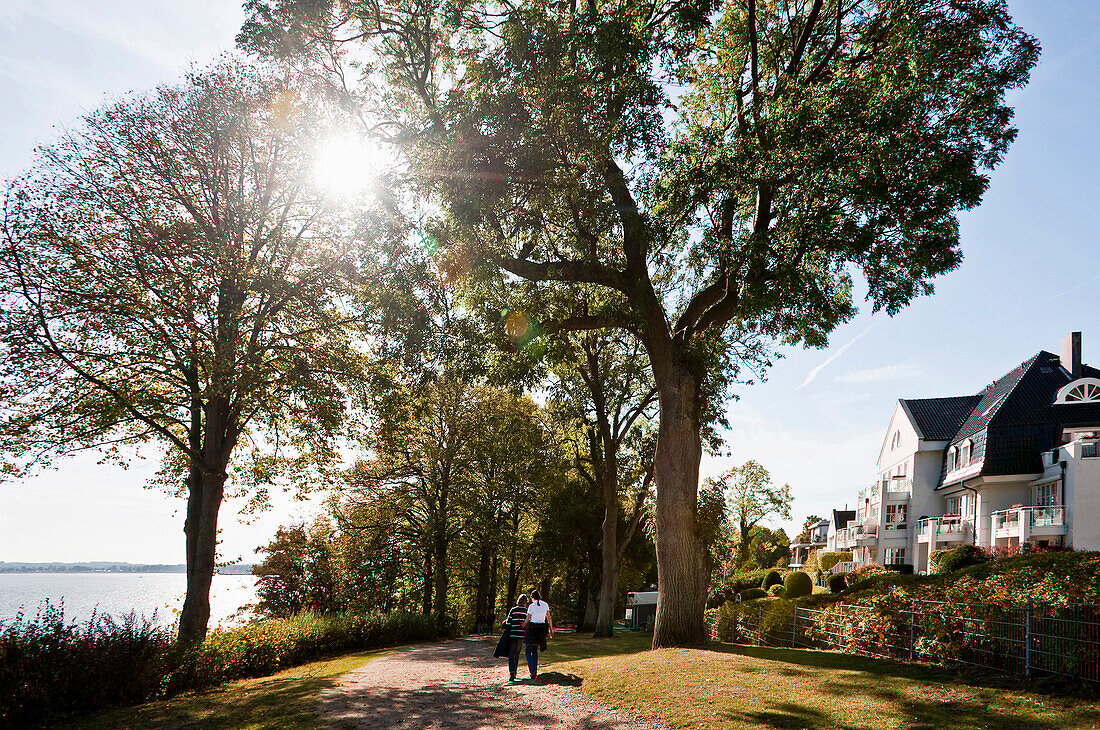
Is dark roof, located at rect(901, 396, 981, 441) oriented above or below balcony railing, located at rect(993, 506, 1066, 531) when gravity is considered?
above

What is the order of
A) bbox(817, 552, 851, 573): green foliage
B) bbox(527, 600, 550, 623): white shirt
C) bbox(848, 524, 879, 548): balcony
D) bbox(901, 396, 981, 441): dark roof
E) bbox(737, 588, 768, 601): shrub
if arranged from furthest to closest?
bbox(817, 552, 851, 573): green foliage, bbox(848, 524, 879, 548): balcony, bbox(901, 396, 981, 441): dark roof, bbox(737, 588, 768, 601): shrub, bbox(527, 600, 550, 623): white shirt

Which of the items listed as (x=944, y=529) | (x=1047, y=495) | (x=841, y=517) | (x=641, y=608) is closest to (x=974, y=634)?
(x=1047, y=495)

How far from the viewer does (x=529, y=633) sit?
1427cm

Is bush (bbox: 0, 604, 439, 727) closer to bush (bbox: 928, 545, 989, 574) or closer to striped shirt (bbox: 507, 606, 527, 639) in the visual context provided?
striped shirt (bbox: 507, 606, 527, 639)

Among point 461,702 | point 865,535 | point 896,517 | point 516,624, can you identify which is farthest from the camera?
point 865,535

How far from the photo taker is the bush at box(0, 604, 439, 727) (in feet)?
37.6

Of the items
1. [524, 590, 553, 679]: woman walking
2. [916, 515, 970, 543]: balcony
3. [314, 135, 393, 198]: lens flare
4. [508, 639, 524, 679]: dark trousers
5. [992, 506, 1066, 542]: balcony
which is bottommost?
[508, 639, 524, 679]: dark trousers

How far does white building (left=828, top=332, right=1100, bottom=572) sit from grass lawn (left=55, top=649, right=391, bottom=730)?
107 ft

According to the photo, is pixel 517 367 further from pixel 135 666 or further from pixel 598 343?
pixel 135 666

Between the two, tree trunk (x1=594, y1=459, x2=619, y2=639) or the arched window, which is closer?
tree trunk (x1=594, y1=459, x2=619, y2=639)

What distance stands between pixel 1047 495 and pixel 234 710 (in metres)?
36.6

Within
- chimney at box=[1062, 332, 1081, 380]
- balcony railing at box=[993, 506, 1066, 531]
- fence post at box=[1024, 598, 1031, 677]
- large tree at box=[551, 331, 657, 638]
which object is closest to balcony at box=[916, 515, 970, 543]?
balcony railing at box=[993, 506, 1066, 531]

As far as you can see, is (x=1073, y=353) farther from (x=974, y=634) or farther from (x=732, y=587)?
(x=974, y=634)

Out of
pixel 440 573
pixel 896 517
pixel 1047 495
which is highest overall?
pixel 1047 495
